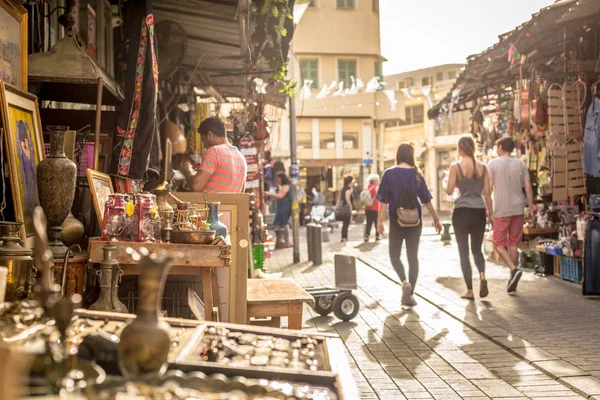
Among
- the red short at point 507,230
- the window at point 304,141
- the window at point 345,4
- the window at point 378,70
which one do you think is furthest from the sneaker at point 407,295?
the window at point 304,141

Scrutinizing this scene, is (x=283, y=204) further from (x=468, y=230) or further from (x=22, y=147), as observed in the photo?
(x=22, y=147)

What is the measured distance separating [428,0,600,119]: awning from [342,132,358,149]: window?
29.1m

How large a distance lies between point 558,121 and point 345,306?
5.30 m

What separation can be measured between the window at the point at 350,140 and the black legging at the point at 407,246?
1491 inches

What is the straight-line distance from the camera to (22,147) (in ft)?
15.5

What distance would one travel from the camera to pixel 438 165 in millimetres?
55000

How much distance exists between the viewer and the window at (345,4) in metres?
44.0

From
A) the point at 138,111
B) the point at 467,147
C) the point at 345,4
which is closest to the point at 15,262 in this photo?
the point at 138,111

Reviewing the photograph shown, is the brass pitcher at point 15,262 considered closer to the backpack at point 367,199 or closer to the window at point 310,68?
the backpack at point 367,199

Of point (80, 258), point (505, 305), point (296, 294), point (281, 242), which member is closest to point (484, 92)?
point (281, 242)

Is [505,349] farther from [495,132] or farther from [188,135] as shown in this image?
[495,132]

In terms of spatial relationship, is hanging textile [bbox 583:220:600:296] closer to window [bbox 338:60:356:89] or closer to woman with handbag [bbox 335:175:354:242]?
woman with handbag [bbox 335:175:354:242]

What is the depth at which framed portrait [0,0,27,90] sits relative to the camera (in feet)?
16.2

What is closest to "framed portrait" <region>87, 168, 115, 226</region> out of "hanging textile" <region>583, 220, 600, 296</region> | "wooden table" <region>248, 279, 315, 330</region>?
"wooden table" <region>248, 279, 315, 330</region>
